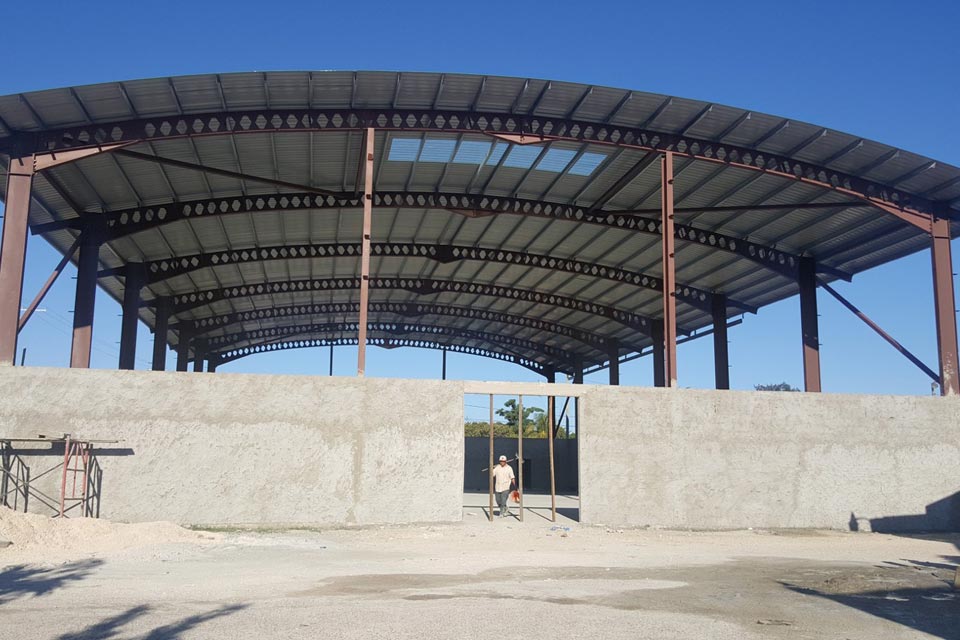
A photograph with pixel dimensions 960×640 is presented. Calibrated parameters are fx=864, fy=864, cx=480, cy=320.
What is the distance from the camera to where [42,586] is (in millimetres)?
11477

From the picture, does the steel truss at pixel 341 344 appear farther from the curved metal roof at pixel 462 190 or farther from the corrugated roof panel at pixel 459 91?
the corrugated roof panel at pixel 459 91

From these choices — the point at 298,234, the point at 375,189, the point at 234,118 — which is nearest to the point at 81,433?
the point at 234,118

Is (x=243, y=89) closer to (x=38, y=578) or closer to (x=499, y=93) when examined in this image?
(x=499, y=93)

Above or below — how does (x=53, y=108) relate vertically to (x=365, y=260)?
above

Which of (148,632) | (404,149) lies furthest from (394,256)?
(148,632)

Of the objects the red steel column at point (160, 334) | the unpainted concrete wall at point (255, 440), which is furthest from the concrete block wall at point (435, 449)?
the red steel column at point (160, 334)

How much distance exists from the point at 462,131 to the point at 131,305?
1672cm

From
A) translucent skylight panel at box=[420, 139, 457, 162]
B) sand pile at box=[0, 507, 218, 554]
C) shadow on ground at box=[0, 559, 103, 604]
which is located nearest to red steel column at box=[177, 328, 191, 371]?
translucent skylight panel at box=[420, 139, 457, 162]

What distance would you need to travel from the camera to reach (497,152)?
2559 cm

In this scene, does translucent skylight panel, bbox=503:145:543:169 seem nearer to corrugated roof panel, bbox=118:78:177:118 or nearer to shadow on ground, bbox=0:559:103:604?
corrugated roof panel, bbox=118:78:177:118

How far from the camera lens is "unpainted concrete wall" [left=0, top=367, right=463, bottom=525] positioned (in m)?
18.2

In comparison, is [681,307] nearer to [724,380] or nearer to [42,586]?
[724,380]

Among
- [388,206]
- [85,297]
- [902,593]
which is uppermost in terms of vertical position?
[388,206]

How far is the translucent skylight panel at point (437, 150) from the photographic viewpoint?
81.8 feet
